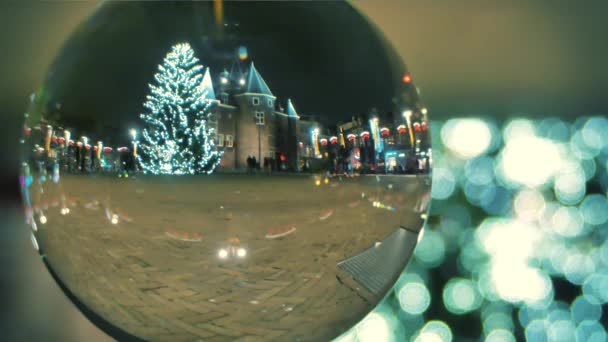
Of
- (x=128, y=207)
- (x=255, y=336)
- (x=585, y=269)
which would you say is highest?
(x=128, y=207)

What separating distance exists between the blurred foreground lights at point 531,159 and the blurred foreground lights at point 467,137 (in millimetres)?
99

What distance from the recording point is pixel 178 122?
28cm

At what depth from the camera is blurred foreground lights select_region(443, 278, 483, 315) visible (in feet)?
2.25

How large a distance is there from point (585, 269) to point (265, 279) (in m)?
0.98

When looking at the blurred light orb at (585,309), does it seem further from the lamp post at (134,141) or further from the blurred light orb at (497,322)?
the lamp post at (134,141)

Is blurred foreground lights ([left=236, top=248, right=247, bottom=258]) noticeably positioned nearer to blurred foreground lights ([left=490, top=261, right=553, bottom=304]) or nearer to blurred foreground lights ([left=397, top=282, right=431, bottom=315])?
blurred foreground lights ([left=397, top=282, right=431, bottom=315])

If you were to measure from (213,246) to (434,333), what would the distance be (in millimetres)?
470

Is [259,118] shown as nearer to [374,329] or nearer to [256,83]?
[256,83]

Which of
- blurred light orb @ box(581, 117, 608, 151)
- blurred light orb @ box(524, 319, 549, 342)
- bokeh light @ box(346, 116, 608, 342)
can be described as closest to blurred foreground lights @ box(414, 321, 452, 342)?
bokeh light @ box(346, 116, 608, 342)

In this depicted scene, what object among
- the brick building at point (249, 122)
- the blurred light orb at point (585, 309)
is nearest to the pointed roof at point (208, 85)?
the brick building at point (249, 122)

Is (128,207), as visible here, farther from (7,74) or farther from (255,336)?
(7,74)

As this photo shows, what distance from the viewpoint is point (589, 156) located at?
1327 mm

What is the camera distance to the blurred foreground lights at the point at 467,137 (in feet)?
4.78

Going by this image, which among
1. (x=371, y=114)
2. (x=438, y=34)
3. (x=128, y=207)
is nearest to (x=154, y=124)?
(x=128, y=207)
